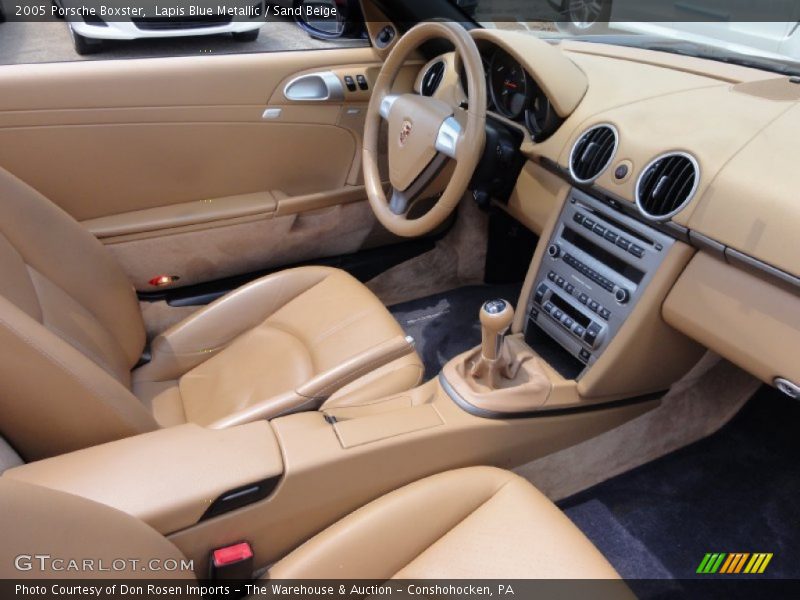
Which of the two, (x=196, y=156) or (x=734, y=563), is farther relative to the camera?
(x=196, y=156)

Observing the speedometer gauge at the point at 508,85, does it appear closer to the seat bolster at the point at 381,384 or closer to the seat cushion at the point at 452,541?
the seat bolster at the point at 381,384

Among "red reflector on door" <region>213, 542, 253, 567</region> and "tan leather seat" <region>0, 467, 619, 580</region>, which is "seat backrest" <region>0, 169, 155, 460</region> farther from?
"tan leather seat" <region>0, 467, 619, 580</region>

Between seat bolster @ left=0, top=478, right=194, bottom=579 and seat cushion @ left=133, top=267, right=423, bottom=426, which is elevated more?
seat bolster @ left=0, top=478, right=194, bottom=579

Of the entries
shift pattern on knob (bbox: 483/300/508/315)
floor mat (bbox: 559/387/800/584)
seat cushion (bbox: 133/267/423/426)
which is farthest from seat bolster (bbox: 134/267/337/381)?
floor mat (bbox: 559/387/800/584)

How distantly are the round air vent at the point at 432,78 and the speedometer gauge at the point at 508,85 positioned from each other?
179mm

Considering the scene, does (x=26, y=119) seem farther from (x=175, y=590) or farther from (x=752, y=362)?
(x=752, y=362)

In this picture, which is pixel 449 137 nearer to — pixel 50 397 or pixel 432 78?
pixel 432 78

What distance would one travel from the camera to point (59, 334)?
3.59 feet

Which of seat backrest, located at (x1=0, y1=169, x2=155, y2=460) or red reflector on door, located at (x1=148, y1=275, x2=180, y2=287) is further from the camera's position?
red reflector on door, located at (x1=148, y1=275, x2=180, y2=287)

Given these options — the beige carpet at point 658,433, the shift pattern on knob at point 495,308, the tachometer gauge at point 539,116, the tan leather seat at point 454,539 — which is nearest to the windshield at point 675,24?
the tachometer gauge at point 539,116

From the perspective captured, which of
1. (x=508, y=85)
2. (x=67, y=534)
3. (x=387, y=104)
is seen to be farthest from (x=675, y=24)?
(x=67, y=534)

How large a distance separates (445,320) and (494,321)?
42.1 inches

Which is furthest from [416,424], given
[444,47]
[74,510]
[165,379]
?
[444,47]

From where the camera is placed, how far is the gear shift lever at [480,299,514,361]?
114 centimetres
